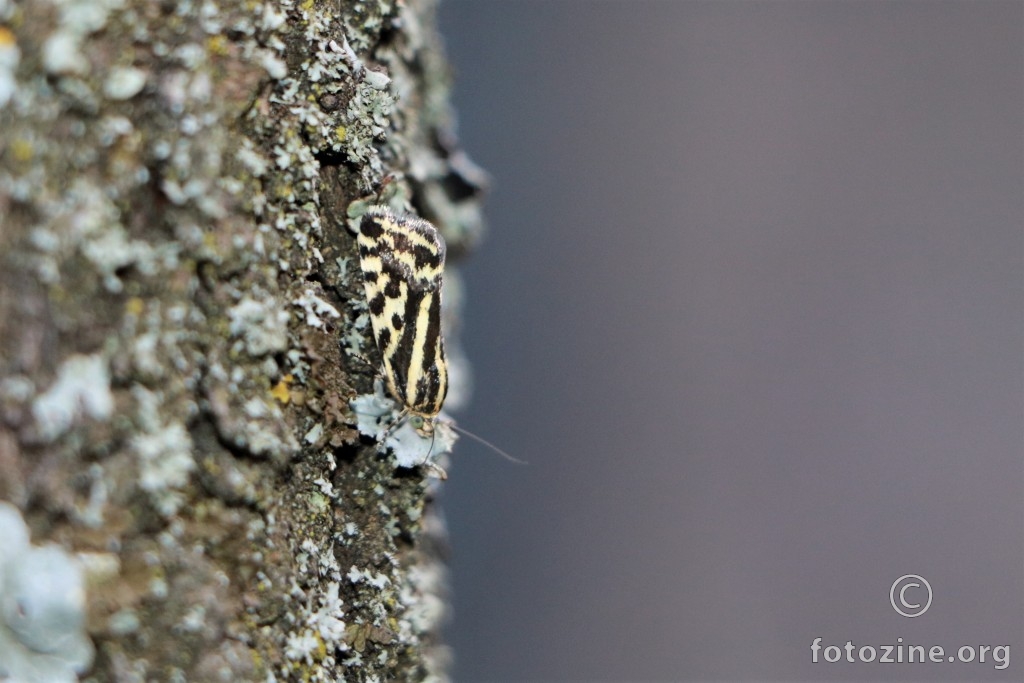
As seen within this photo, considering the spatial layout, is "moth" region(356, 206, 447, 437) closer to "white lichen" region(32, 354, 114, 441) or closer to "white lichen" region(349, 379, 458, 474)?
"white lichen" region(349, 379, 458, 474)

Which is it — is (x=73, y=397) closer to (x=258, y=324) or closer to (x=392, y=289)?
(x=258, y=324)

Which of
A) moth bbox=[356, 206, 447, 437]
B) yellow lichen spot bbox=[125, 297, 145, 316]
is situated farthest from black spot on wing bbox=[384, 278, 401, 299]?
yellow lichen spot bbox=[125, 297, 145, 316]

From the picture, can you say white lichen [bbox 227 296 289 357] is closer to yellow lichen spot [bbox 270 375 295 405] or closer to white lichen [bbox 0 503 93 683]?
yellow lichen spot [bbox 270 375 295 405]

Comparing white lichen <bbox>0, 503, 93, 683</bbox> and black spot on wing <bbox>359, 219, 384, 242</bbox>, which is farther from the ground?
black spot on wing <bbox>359, 219, 384, 242</bbox>

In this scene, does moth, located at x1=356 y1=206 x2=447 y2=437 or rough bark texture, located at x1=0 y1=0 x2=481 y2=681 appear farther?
moth, located at x1=356 y1=206 x2=447 y2=437

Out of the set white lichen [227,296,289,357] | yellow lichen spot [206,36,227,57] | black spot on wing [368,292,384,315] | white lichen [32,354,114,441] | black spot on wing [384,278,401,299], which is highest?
yellow lichen spot [206,36,227,57]

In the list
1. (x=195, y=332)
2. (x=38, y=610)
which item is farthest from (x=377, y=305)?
(x=38, y=610)

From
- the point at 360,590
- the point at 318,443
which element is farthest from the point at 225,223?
the point at 360,590

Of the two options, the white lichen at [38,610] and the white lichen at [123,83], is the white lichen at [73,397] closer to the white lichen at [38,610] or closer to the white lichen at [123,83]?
the white lichen at [38,610]
